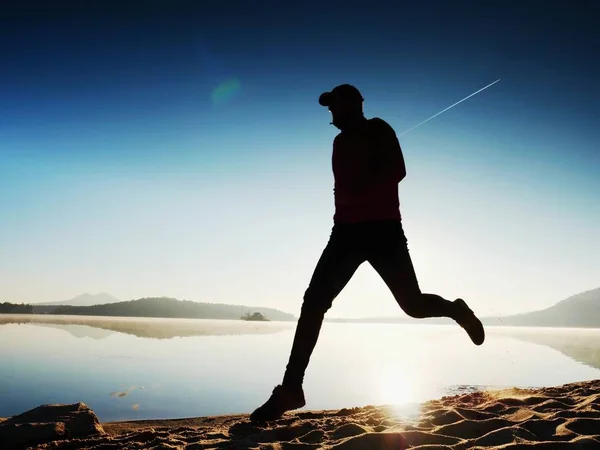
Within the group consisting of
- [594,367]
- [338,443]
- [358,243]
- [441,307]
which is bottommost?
[594,367]

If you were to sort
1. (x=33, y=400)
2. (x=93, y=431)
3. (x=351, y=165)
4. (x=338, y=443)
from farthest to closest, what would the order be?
(x=33, y=400) < (x=93, y=431) < (x=351, y=165) < (x=338, y=443)

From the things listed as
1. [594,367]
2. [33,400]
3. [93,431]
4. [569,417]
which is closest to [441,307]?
[569,417]

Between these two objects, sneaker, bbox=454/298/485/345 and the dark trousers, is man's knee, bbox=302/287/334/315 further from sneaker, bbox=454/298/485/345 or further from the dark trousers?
sneaker, bbox=454/298/485/345

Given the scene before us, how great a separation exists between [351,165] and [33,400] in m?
6.81

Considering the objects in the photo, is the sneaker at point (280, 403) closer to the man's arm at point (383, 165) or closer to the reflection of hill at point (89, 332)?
the man's arm at point (383, 165)

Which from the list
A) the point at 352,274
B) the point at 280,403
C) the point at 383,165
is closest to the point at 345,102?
the point at 383,165

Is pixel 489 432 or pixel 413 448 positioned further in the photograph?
pixel 489 432

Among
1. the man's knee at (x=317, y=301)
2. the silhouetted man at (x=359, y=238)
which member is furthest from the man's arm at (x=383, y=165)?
the man's knee at (x=317, y=301)

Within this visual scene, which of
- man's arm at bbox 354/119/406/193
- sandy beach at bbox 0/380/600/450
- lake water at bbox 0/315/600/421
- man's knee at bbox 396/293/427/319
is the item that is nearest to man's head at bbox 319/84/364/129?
man's arm at bbox 354/119/406/193

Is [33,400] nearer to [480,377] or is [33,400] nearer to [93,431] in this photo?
[93,431]

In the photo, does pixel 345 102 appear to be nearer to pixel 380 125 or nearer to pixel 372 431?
pixel 380 125

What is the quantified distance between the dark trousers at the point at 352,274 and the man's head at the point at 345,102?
104cm

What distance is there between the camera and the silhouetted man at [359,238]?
380cm

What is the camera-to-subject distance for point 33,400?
7145mm
